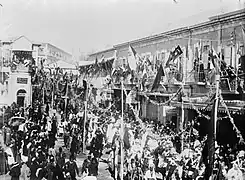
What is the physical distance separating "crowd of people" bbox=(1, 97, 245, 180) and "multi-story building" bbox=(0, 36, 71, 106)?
41 centimetres

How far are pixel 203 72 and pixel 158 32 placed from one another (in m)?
1.68

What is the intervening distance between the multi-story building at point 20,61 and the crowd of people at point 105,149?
0.41 metres

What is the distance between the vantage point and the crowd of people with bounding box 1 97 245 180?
789 centimetres

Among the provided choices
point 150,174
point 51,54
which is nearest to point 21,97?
point 51,54

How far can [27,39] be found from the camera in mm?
9023

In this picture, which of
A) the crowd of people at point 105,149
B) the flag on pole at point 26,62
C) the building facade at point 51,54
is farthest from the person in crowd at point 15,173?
the flag on pole at point 26,62

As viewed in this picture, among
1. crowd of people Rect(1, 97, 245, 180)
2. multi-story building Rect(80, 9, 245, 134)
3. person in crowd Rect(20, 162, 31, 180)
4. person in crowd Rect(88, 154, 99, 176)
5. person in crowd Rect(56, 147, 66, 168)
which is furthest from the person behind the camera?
multi-story building Rect(80, 9, 245, 134)

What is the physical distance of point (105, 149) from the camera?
11.1m

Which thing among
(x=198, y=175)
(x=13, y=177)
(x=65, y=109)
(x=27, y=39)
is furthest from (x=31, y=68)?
(x=198, y=175)

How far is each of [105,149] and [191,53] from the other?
3.61 metres

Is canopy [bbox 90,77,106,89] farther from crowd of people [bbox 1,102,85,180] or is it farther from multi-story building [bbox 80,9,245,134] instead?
Answer: crowd of people [bbox 1,102,85,180]

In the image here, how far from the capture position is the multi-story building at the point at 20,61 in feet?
30.7

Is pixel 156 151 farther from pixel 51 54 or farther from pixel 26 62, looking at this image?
pixel 26 62

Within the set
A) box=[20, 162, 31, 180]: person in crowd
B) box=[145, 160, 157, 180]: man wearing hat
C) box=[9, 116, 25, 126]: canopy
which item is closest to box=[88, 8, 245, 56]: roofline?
box=[9, 116, 25, 126]: canopy
